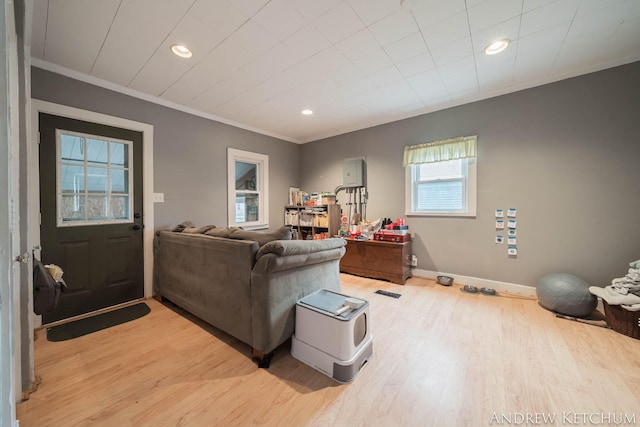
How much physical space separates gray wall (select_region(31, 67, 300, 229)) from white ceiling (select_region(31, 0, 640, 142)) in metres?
0.15

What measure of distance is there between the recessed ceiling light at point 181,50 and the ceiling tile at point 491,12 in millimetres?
2343

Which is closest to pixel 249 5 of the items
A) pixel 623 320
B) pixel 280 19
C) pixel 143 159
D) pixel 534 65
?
pixel 280 19

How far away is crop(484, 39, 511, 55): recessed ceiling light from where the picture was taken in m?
2.08

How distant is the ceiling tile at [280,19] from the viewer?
1.69 metres

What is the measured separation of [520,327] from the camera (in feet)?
7.13

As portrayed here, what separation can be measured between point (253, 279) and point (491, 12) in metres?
2.64

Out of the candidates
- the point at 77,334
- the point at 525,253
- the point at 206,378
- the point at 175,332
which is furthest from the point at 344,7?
the point at 77,334

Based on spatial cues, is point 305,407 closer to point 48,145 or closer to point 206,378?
point 206,378

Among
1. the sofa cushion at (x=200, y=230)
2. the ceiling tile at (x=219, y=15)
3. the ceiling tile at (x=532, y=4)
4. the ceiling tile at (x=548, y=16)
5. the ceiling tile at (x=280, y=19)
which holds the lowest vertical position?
the sofa cushion at (x=200, y=230)

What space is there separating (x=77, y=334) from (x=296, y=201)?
11.5 ft

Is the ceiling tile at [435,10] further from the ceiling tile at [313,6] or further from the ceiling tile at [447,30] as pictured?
the ceiling tile at [313,6]

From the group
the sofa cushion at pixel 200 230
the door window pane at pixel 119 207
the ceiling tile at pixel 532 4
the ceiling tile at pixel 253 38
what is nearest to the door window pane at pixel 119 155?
the door window pane at pixel 119 207

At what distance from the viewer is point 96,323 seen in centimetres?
229

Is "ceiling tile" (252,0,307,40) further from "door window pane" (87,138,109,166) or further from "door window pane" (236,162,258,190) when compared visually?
"door window pane" (236,162,258,190)
